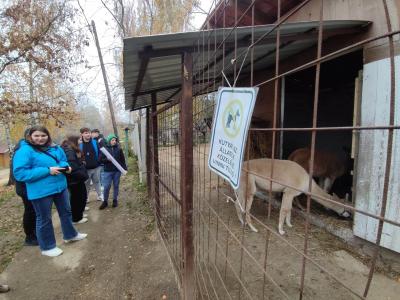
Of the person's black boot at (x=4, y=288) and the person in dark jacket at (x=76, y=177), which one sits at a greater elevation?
the person in dark jacket at (x=76, y=177)

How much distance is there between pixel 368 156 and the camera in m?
3.26

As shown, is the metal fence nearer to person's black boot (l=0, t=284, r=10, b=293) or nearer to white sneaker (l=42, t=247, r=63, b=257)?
white sneaker (l=42, t=247, r=63, b=257)

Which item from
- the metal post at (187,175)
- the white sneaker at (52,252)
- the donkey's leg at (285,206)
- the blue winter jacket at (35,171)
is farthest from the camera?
the donkey's leg at (285,206)

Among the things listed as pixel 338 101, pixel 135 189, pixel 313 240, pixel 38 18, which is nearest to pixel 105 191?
pixel 135 189

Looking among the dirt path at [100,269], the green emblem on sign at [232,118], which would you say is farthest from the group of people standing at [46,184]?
the green emblem on sign at [232,118]

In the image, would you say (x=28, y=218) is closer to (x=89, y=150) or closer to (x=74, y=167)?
(x=74, y=167)

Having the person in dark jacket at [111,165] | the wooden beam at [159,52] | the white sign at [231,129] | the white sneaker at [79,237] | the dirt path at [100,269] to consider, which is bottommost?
the dirt path at [100,269]

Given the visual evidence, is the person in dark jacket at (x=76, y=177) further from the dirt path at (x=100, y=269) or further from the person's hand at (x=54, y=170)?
the person's hand at (x=54, y=170)

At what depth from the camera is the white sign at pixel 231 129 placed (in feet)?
3.88

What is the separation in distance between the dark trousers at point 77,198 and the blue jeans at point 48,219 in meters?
0.79

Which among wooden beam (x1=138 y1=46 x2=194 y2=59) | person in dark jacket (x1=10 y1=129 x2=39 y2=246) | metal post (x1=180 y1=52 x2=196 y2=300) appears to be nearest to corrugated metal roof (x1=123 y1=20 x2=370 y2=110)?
wooden beam (x1=138 y1=46 x2=194 y2=59)

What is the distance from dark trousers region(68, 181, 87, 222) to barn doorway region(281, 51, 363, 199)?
15.1 ft

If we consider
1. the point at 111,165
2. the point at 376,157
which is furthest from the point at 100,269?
the point at 376,157

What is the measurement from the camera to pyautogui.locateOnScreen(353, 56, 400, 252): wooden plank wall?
297 cm
